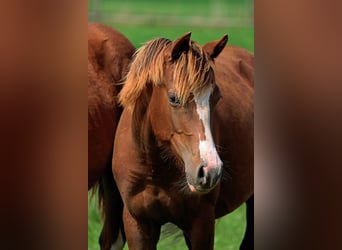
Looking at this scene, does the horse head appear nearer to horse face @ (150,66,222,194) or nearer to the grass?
horse face @ (150,66,222,194)

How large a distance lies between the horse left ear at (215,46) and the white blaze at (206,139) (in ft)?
0.84

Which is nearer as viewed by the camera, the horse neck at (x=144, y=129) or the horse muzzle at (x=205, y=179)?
the horse muzzle at (x=205, y=179)

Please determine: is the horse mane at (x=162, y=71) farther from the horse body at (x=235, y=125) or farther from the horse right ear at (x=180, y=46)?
the horse body at (x=235, y=125)

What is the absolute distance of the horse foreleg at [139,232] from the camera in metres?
3.09

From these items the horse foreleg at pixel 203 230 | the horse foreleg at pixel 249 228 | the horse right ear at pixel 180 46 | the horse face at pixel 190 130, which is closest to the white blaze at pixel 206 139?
the horse face at pixel 190 130

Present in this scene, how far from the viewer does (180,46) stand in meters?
2.88

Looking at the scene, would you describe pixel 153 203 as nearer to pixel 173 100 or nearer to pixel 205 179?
pixel 205 179

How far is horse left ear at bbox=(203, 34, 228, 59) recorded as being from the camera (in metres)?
3.02
